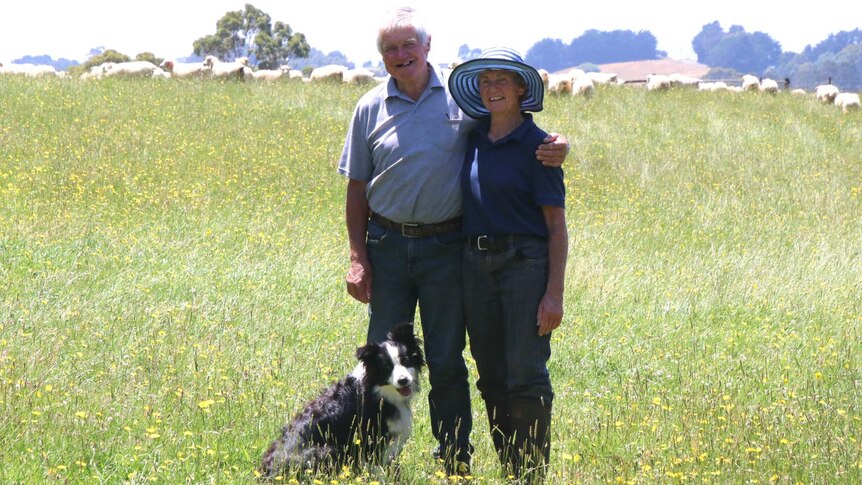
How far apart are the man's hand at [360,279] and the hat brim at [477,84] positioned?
1015 mm

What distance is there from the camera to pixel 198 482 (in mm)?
4586

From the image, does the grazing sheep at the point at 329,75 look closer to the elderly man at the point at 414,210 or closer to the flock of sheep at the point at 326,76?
the flock of sheep at the point at 326,76

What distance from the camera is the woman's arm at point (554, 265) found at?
449 centimetres

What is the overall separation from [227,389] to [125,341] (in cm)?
124

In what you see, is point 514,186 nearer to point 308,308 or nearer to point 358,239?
point 358,239

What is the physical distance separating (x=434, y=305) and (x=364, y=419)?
69 centimetres

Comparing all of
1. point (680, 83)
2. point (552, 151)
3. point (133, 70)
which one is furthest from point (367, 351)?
point (680, 83)

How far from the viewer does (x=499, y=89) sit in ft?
14.7

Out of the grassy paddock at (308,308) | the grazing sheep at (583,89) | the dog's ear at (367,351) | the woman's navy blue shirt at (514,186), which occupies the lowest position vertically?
the grassy paddock at (308,308)

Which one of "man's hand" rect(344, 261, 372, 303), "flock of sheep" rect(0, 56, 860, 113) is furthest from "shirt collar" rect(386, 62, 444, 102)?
"flock of sheep" rect(0, 56, 860, 113)

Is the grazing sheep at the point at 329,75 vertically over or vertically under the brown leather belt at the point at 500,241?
over

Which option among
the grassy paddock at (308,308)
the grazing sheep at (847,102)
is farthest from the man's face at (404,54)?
the grazing sheep at (847,102)

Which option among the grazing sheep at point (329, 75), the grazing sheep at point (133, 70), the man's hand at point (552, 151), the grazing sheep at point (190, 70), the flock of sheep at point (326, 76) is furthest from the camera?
the grazing sheep at point (329, 75)

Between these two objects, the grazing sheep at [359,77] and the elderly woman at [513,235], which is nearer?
the elderly woman at [513,235]
